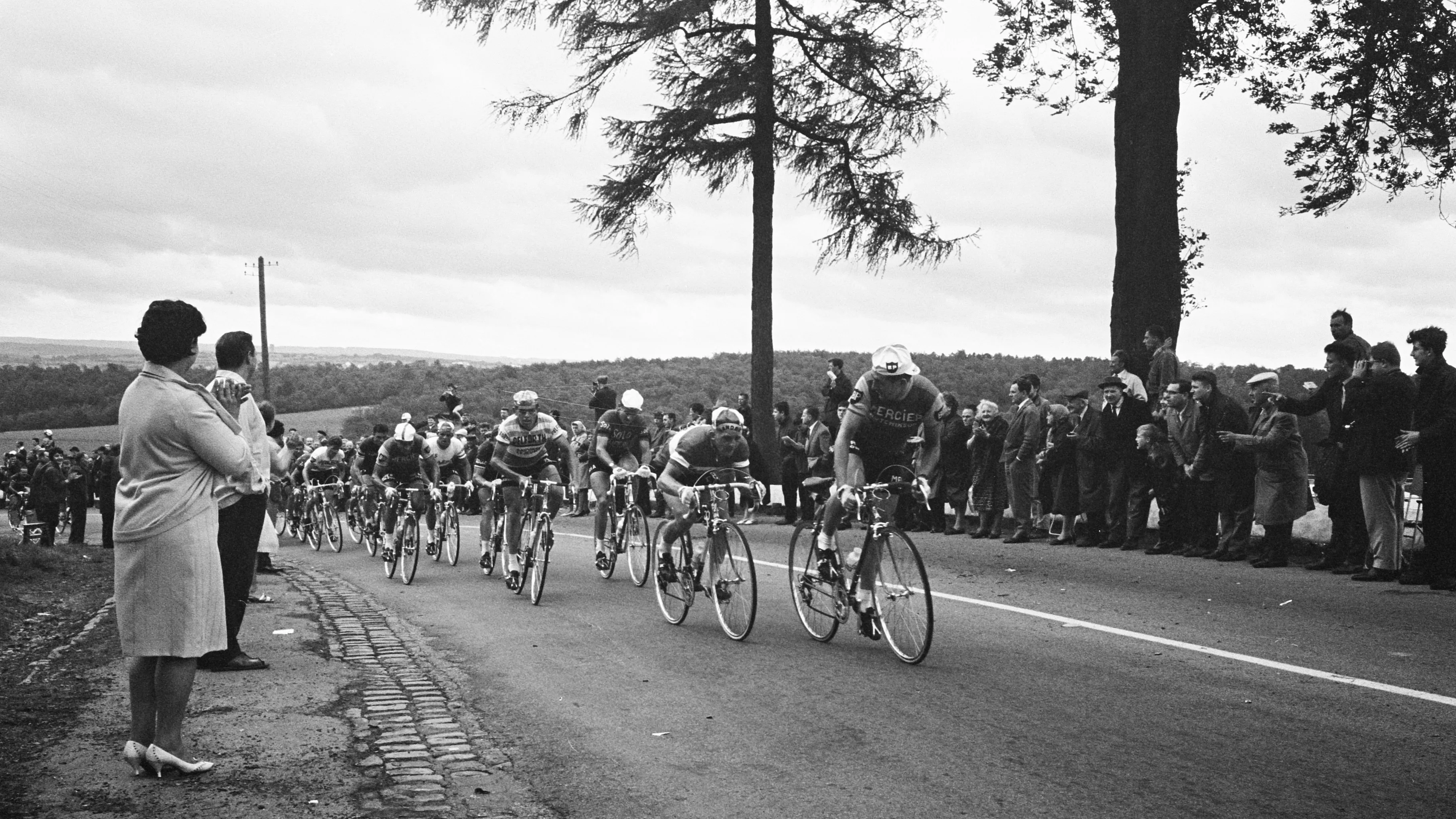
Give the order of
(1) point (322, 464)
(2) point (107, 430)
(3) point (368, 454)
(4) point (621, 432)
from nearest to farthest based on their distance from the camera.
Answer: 1. (4) point (621, 432)
2. (3) point (368, 454)
3. (1) point (322, 464)
4. (2) point (107, 430)

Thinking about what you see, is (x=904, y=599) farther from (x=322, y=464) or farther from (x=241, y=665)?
(x=322, y=464)

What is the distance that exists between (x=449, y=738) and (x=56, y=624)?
6.93 metres

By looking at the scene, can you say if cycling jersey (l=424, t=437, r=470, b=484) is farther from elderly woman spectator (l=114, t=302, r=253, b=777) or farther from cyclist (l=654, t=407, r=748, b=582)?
elderly woman spectator (l=114, t=302, r=253, b=777)

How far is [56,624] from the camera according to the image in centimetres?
1159

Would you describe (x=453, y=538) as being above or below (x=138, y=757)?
below

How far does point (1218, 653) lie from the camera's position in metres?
8.48

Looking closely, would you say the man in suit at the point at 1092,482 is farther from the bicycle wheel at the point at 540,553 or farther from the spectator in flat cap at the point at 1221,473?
the bicycle wheel at the point at 540,553

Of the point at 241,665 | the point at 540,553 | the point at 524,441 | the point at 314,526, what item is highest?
the point at 524,441

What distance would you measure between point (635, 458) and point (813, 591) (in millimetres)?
5073

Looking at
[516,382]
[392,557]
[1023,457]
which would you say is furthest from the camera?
[516,382]

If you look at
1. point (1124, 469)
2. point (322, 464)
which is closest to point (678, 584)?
Answer: point (1124, 469)

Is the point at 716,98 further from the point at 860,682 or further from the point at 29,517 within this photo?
the point at 29,517

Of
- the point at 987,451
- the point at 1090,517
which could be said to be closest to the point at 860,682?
the point at 1090,517

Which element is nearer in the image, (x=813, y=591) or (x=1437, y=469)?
(x=813, y=591)
